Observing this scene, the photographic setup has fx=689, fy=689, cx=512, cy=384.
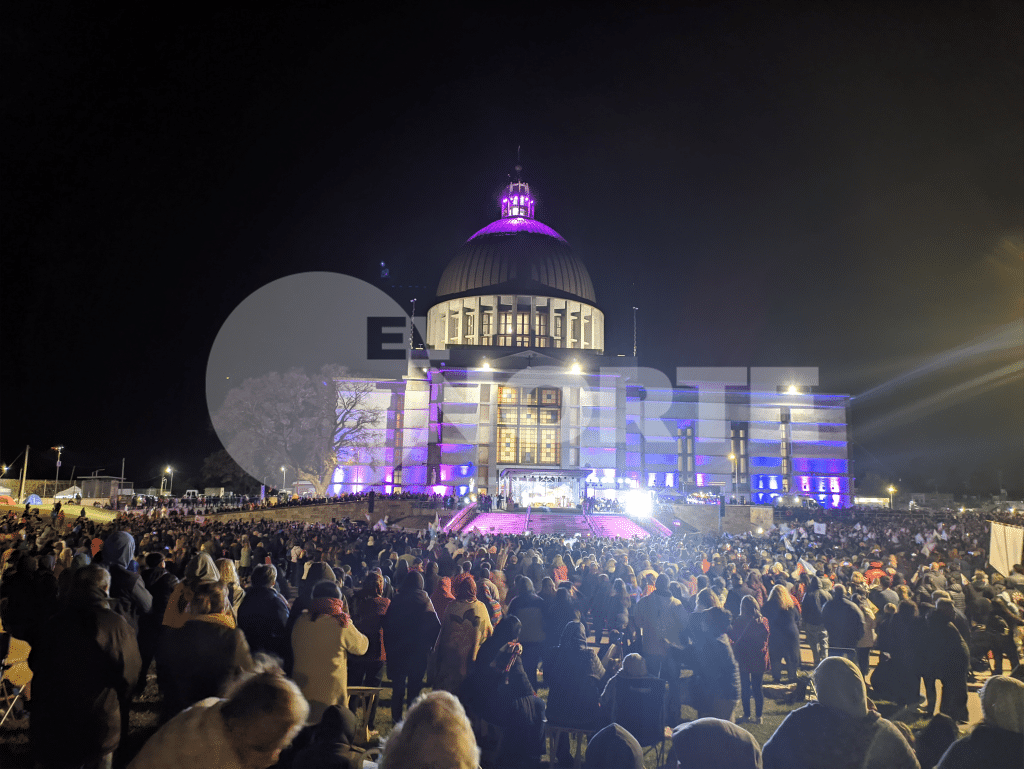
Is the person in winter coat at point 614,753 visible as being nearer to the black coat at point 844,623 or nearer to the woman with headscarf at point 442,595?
the woman with headscarf at point 442,595

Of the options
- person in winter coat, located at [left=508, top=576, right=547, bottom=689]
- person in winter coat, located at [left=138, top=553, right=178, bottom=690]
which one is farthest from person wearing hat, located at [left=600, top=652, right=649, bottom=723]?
person in winter coat, located at [left=138, top=553, right=178, bottom=690]

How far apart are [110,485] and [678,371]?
5768cm

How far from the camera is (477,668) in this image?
19.4 feet

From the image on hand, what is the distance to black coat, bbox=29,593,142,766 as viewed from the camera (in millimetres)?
5195

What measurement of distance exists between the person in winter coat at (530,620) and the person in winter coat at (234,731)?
15.6ft

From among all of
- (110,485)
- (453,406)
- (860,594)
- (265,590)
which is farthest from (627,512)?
(110,485)

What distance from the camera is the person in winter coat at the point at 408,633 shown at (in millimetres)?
7859

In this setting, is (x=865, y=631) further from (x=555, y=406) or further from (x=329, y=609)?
(x=555, y=406)

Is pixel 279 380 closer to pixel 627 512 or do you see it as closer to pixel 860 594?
pixel 627 512

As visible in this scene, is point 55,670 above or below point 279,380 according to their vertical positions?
below

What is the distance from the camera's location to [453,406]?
59.1 meters

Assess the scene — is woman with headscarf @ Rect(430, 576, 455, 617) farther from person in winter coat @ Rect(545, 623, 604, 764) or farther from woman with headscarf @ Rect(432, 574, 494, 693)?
person in winter coat @ Rect(545, 623, 604, 764)

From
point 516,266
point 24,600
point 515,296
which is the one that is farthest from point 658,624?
point 516,266

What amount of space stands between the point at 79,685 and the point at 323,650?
73.5 inches
